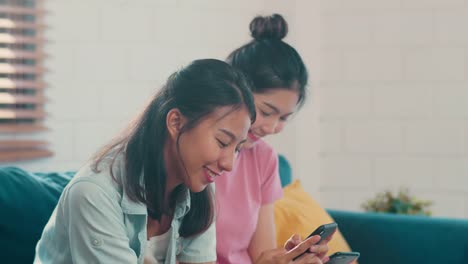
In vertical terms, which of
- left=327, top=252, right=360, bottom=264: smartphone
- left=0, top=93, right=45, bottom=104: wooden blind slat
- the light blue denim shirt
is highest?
left=0, top=93, right=45, bottom=104: wooden blind slat

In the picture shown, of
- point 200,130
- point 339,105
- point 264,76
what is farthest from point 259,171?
point 339,105

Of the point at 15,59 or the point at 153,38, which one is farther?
the point at 153,38

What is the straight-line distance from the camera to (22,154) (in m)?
3.17

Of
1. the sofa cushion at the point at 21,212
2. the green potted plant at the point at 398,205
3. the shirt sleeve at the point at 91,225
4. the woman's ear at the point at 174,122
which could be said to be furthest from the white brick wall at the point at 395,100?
the shirt sleeve at the point at 91,225

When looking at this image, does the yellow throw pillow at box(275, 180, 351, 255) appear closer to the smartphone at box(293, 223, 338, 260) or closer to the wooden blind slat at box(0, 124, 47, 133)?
the smartphone at box(293, 223, 338, 260)

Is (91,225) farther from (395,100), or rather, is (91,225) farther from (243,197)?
(395,100)

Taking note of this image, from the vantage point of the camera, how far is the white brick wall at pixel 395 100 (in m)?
3.75

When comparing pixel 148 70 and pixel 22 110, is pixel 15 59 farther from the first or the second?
pixel 148 70

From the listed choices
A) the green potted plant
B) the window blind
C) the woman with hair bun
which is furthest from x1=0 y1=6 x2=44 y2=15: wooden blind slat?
A: the green potted plant

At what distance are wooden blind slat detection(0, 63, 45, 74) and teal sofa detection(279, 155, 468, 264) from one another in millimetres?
1334

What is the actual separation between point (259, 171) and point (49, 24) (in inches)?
51.5

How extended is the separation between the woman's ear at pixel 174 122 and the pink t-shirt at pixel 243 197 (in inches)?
20.8

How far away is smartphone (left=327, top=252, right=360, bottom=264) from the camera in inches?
81.0

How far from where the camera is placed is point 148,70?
3523 millimetres
